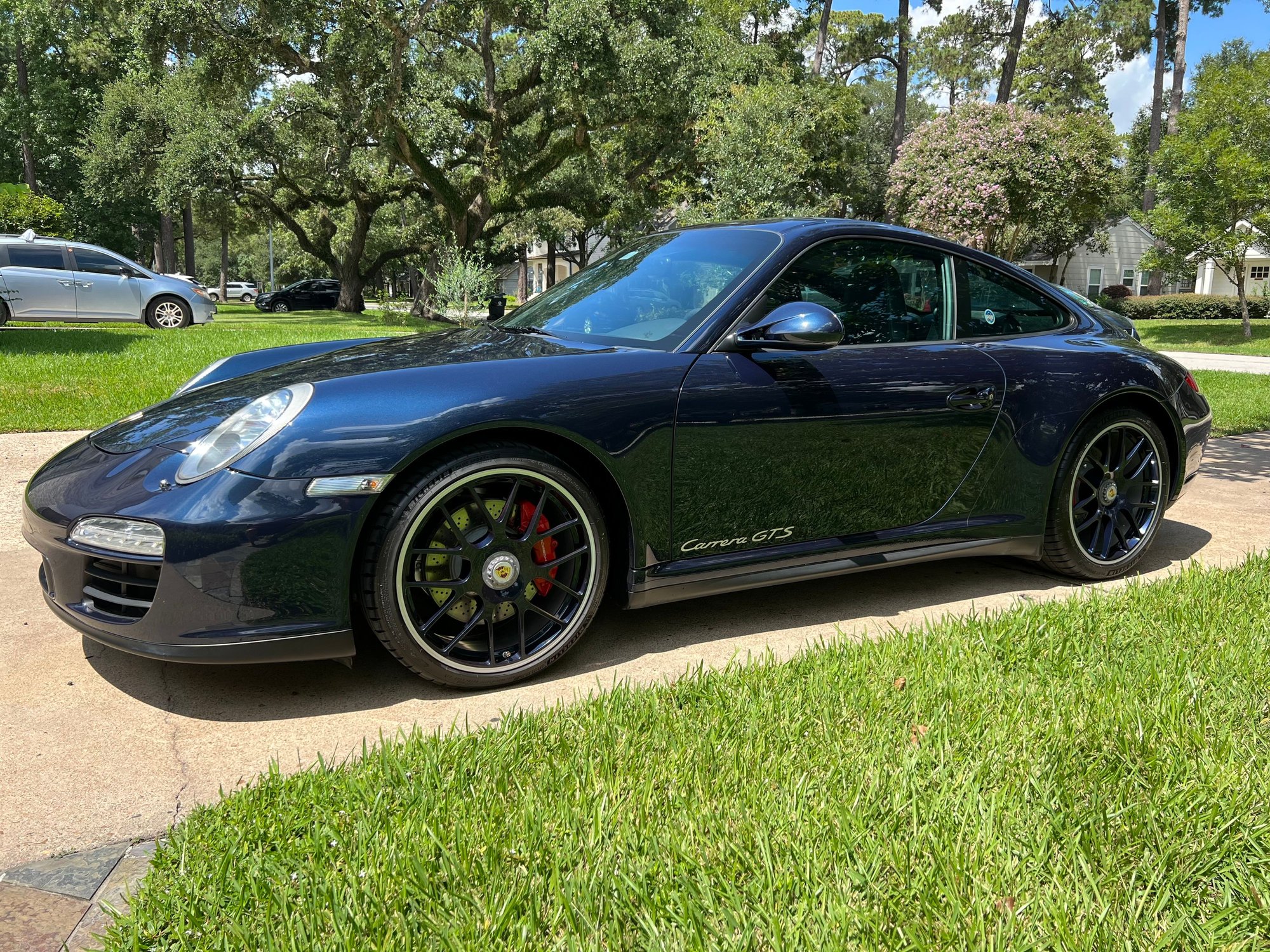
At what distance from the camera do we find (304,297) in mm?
38312

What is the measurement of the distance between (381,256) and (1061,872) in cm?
3729

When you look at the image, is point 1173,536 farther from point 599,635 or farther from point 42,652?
point 42,652

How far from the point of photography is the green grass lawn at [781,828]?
171 centimetres

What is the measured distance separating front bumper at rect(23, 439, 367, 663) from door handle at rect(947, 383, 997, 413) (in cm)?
218

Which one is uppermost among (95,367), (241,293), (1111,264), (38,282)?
(1111,264)

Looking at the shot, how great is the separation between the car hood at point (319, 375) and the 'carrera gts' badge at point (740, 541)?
0.69 m

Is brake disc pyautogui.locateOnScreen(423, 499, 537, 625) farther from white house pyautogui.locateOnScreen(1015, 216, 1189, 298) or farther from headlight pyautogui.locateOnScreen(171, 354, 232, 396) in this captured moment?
white house pyautogui.locateOnScreen(1015, 216, 1189, 298)

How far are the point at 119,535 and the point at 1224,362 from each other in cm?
1893

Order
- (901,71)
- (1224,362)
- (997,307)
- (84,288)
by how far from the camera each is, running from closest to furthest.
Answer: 1. (997,307)
2. (84,288)
3. (1224,362)
4. (901,71)

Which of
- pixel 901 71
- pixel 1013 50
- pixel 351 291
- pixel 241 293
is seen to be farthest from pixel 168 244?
pixel 1013 50

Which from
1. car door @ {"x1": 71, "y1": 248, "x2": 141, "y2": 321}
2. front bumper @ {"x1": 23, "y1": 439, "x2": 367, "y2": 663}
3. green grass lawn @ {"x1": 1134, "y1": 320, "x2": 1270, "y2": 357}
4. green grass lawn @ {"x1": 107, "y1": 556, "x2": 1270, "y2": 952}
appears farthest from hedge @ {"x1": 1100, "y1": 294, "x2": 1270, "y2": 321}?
front bumper @ {"x1": 23, "y1": 439, "x2": 367, "y2": 663}

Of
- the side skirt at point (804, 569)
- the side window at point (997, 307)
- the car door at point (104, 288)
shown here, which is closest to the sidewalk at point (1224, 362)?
the side window at point (997, 307)

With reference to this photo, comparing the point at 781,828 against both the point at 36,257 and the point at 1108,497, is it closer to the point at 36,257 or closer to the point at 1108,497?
the point at 1108,497

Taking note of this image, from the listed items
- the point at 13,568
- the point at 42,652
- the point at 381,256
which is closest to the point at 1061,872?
the point at 42,652
